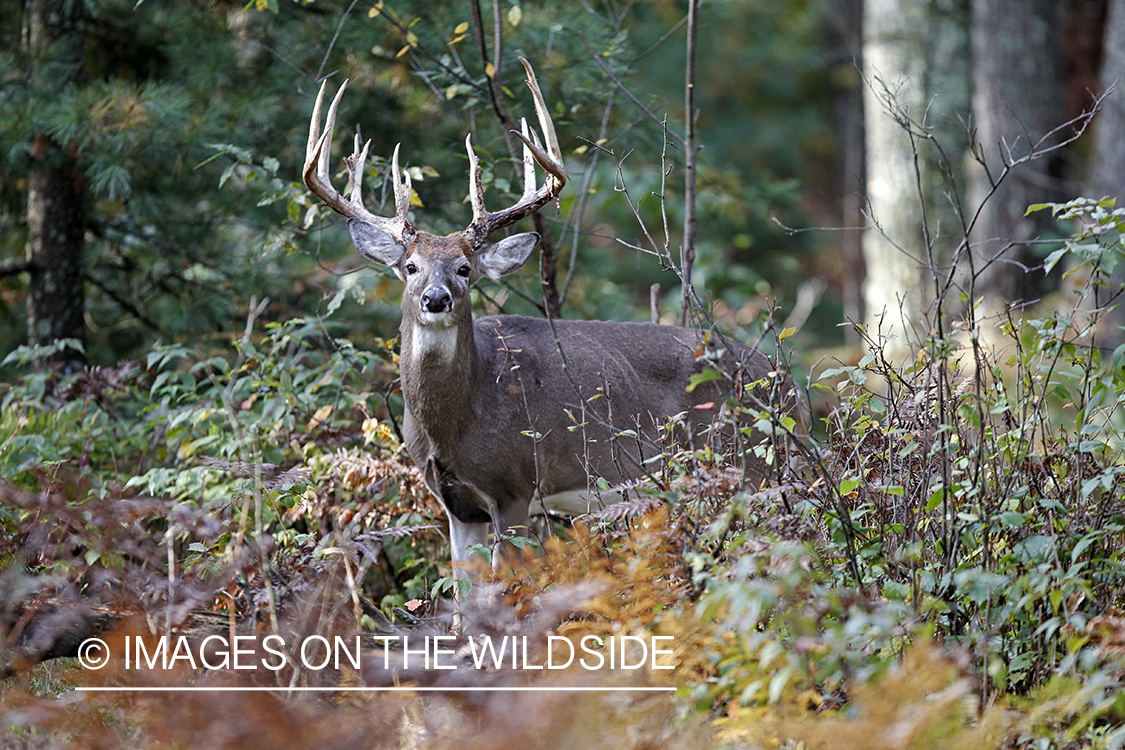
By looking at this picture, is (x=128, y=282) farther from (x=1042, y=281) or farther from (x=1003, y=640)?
(x=1042, y=281)

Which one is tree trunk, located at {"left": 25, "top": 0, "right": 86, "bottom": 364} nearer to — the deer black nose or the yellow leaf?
the yellow leaf

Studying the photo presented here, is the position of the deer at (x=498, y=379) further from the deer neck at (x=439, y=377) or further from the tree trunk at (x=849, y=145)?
the tree trunk at (x=849, y=145)

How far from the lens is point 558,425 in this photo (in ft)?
19.6

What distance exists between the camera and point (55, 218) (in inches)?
329

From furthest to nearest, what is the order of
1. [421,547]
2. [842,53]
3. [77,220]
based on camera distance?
[842,53]
[77,220]
[421,547]

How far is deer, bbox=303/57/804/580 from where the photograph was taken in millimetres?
5664

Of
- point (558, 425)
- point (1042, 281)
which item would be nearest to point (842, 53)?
point (1042, 281)

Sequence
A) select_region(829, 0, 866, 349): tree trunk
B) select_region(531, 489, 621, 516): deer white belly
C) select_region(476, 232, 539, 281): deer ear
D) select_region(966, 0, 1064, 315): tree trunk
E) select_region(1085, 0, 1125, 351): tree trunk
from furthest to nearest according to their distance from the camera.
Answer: select_region(829, 0, 866, 349): tree trunk
select_region(966, 0, 1064, 315): tree trunk
select_region(1085, 0, 1125, 351): tree trunk
select_region(476, 232, 539, 281): deer ear
select_region(531, 489, 621, 516): deer white belly

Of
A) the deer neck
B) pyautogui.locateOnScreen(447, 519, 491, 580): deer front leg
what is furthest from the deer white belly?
the deer neck

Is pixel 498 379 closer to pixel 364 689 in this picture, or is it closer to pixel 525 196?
pixel 525 196

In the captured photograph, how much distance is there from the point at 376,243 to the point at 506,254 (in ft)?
2.26

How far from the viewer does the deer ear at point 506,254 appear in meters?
6.07

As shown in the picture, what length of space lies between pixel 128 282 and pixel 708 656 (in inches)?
266

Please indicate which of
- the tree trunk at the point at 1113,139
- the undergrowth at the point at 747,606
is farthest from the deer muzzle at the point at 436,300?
the tree trunk at the point at 1113,139
